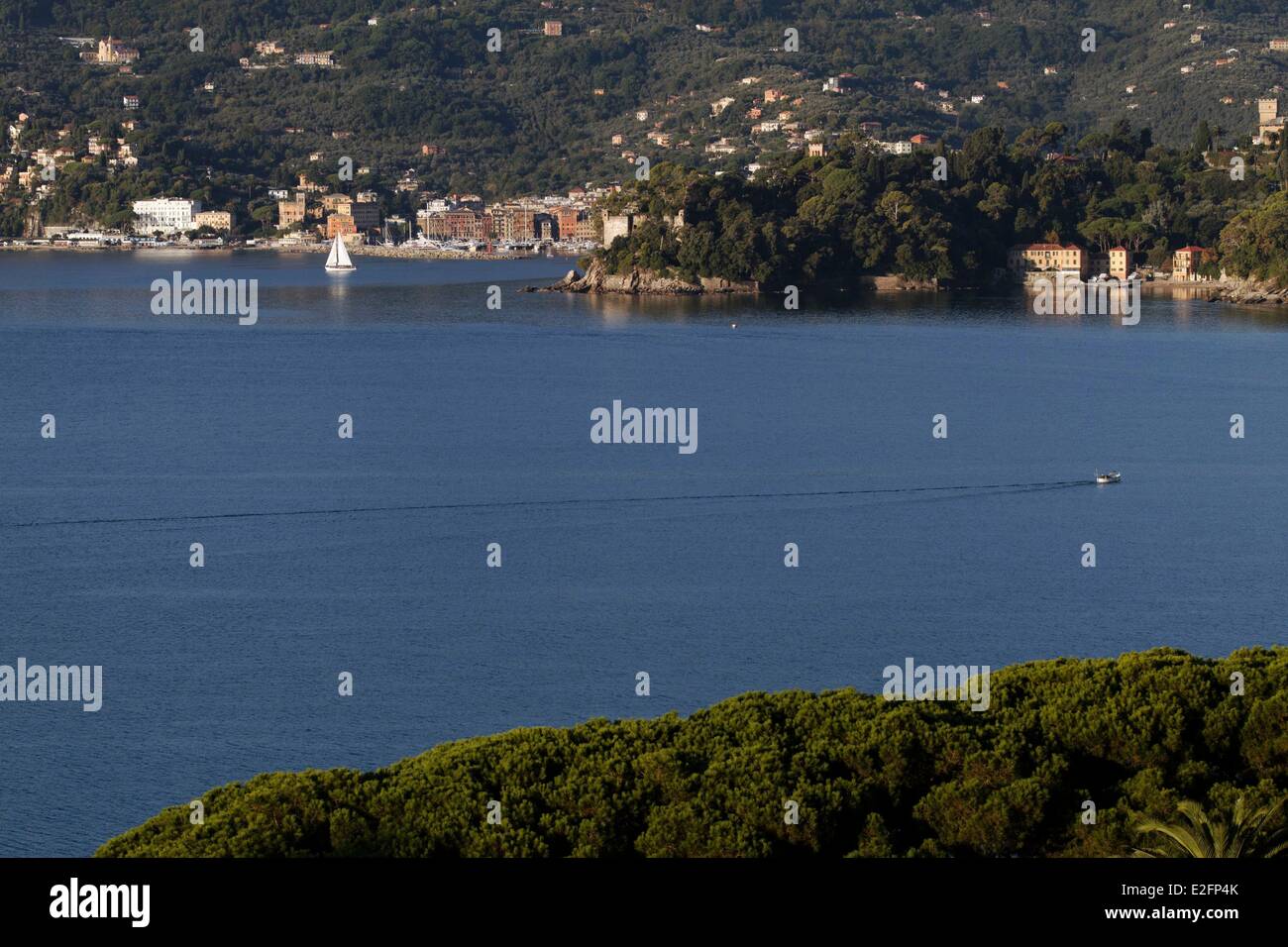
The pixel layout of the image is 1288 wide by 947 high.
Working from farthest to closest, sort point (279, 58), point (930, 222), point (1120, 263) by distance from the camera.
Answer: point (279, 58), point (1120, 263), point (930, 222)

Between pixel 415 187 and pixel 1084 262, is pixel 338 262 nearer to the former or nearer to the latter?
pixel 1084 262

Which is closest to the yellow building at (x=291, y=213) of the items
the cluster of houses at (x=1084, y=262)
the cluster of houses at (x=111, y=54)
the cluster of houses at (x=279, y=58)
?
the cluster of houses at (x=279, y=58)

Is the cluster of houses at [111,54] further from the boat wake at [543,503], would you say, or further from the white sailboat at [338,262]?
the boat wake at [543,503]

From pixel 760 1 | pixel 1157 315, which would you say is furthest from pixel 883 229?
pixel 760 1

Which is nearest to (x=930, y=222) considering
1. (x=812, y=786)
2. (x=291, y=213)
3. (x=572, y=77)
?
(x=291, y=213)

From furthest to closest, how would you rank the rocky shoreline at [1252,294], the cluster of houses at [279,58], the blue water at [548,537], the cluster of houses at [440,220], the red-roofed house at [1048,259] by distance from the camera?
the cluster of houses at [279,58] → the cluster of houses at [440,220] → the red-roofed house at [1048,259] → the rocky shoreline at [1252,294] → the blue water at [548,537]

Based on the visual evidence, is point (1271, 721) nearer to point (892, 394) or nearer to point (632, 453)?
point (632, 453)
